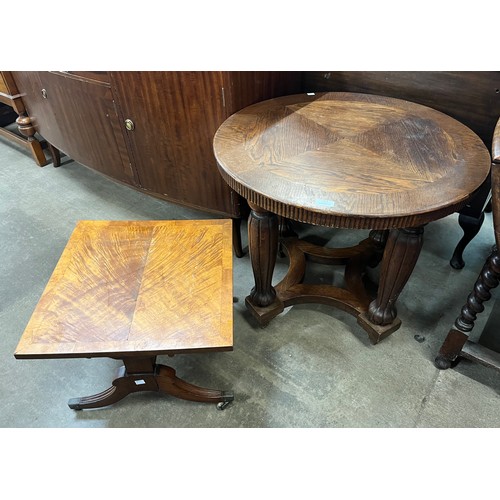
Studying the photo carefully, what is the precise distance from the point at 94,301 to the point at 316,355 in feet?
2.64

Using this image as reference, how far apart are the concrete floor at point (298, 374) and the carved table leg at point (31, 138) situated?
96 cm

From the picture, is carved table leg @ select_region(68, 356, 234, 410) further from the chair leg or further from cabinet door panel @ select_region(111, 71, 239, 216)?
the chair leg

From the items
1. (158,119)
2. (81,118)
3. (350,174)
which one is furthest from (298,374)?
(81,118)

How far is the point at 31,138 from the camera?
2.52 meters

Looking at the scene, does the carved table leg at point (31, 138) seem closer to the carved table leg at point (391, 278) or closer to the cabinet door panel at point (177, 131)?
the cabinet door panel at point (177, 131)

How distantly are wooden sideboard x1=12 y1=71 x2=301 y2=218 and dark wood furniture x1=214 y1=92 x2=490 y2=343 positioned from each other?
0.39 feet

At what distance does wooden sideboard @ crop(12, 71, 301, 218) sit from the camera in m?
1.42

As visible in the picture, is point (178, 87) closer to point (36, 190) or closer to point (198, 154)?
point (198, 154)

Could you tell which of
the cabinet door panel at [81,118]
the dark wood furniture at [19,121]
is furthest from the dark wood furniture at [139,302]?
the dark wood furniture at [19,121]

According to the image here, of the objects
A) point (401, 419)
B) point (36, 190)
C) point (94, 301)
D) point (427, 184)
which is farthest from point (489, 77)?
point (36, 190)

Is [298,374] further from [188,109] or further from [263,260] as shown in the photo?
[188,109]

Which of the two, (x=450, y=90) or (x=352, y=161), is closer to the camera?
(x=352, y=161)

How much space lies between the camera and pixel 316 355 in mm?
1463

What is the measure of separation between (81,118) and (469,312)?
181 cm
